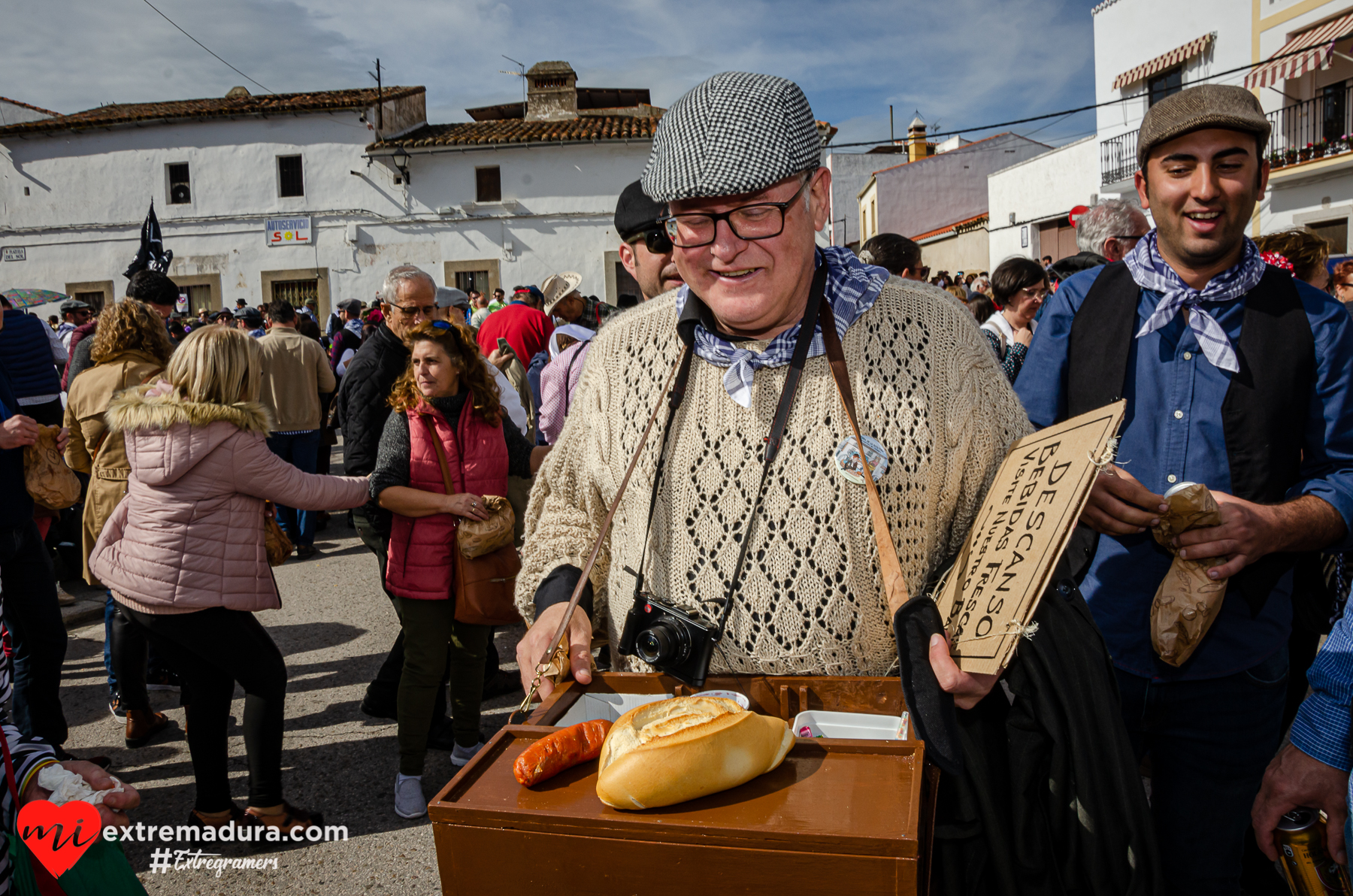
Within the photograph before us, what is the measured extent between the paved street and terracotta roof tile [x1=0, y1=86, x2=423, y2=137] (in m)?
20.6

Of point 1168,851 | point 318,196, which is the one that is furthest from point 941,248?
point 1168,851

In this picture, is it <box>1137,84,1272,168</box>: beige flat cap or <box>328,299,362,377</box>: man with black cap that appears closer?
<box>1137,84,1272,168</box>: beige flat cap

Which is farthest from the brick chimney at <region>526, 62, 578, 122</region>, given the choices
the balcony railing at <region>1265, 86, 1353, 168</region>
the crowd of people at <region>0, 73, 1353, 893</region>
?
the crowd of people at <region>0, 73, 1353, 893</region>

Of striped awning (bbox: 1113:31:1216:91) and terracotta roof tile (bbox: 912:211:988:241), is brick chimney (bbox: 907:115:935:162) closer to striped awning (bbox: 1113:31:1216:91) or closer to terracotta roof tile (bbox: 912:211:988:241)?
terracotta roof tile (bbox: 912:211:988:241)

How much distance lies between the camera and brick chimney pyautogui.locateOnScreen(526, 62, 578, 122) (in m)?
24.6

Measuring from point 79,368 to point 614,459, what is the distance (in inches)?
225

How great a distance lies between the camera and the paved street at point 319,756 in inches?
130

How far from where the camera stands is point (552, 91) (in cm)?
2472

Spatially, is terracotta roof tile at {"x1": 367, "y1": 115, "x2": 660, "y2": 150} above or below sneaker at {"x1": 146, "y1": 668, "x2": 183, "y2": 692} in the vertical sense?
above

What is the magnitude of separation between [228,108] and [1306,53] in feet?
83.6

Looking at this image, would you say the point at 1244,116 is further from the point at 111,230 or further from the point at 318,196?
the point at 111,230

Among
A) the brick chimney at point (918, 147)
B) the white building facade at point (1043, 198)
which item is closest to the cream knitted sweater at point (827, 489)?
the white building facade at point (1043, 198)

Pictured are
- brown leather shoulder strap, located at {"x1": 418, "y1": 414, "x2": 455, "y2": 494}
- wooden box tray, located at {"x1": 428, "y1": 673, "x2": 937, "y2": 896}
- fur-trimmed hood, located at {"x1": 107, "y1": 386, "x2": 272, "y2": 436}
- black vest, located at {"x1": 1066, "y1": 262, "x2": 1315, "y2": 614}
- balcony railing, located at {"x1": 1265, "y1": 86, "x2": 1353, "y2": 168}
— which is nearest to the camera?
wooden box tray, located at {"x1": 428, "y1": 673, "x2": 937, "y2": 896}

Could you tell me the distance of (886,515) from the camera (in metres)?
1.54
